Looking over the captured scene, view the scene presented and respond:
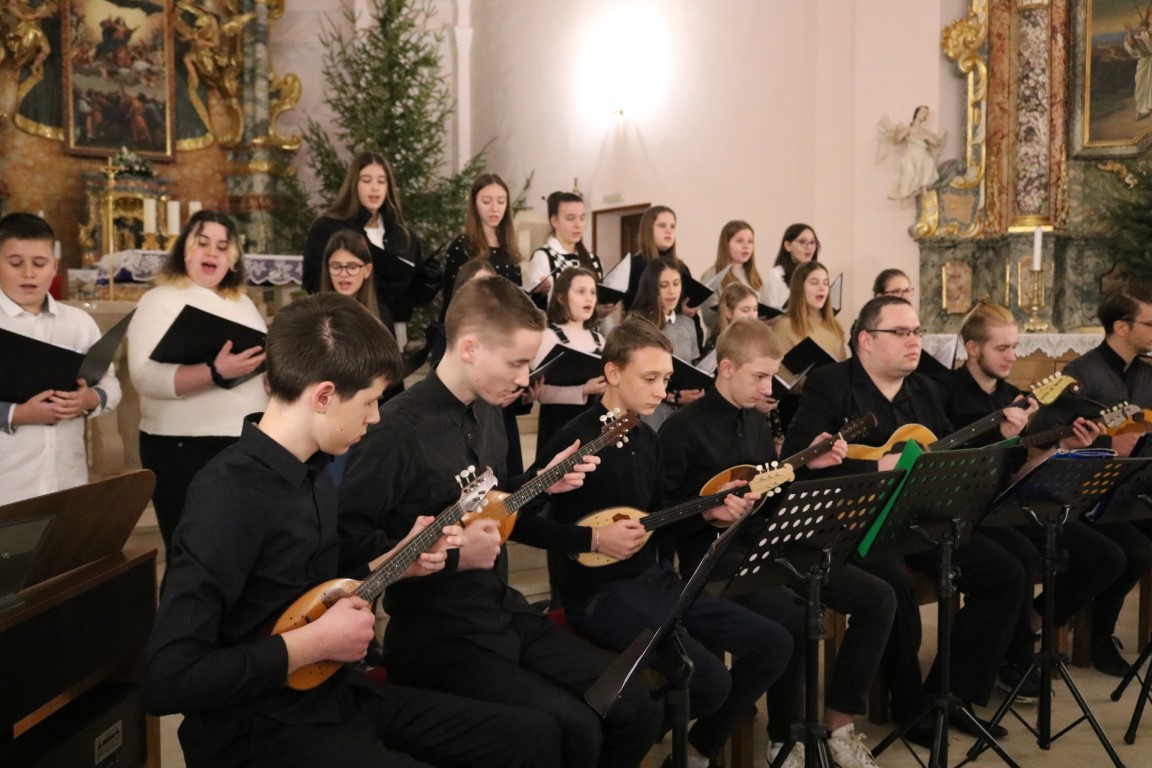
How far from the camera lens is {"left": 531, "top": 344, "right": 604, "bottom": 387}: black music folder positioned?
15.2ft

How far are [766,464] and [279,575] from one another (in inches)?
80.2

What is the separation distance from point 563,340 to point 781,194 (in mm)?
6382

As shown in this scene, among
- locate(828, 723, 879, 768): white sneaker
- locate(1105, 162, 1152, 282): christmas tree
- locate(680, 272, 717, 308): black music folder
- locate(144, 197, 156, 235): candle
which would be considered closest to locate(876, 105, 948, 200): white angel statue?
locate(1105, 162, 1152, 282): christmas tree

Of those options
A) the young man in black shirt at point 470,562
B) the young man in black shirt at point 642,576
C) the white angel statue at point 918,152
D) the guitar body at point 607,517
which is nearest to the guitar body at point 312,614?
the young man in black shirt at point 470,562

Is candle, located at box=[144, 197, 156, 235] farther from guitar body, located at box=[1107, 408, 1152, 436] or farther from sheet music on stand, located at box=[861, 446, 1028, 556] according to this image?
sheet music on stand, located at box=[861, 446, 1028, 556]

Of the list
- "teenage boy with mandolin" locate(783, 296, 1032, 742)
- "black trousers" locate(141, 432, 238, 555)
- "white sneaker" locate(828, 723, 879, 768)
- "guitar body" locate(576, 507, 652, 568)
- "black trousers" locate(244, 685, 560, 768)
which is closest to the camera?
"black trousers" locate(244, 685, 560, 768)

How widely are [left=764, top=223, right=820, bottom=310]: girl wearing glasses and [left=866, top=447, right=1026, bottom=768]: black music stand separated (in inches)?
150

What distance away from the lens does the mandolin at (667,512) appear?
336 centimetres

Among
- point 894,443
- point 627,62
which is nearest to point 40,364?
point 894,443

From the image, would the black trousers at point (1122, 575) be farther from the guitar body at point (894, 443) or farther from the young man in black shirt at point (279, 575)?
the young man in black shirt at point (279, 575)

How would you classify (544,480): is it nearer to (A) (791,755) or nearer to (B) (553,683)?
(B) (553,683)

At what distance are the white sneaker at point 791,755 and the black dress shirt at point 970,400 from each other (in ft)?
6.02

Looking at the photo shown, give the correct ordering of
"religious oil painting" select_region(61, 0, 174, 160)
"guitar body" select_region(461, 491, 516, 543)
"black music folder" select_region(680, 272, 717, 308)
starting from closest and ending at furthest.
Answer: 1. "guitar body" select_region(461, 491, 516, 543)
2. "black music folder" select_region(680, 272, 717, 308)
3. "religious oil painting" select_region(61, 0, 174, 160)

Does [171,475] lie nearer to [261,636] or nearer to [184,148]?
[261,636]
